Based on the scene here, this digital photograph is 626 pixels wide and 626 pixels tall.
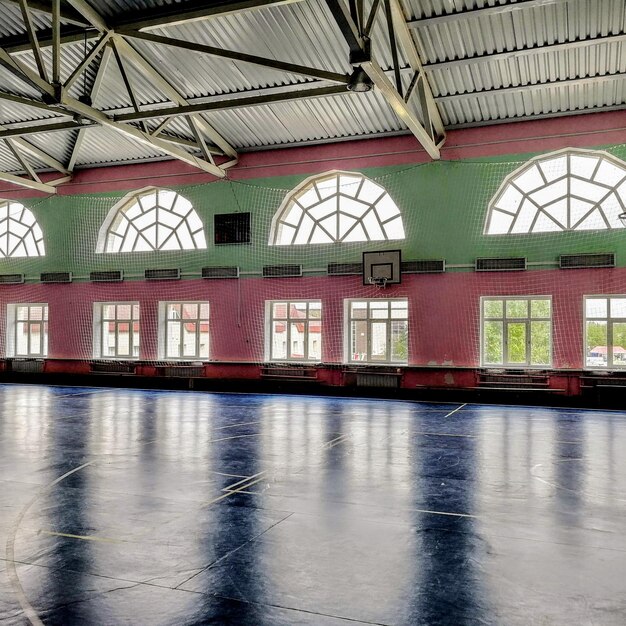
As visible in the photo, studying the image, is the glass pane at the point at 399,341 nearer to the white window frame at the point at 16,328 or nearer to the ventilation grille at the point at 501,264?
the ventilation grille at the point at 501,264

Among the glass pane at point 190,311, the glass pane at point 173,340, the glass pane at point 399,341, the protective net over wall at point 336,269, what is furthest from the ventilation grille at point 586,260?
the glass pane at point 173,340

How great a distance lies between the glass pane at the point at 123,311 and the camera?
16.7 metres

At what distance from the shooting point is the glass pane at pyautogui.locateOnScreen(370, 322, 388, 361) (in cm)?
1438

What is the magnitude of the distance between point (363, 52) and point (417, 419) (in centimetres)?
642

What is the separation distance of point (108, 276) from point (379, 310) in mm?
8012

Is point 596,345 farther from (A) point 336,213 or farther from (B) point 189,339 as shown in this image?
(B) point 189,339

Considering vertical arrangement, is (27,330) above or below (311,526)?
above

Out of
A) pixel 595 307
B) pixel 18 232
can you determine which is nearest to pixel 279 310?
pixel 595 307

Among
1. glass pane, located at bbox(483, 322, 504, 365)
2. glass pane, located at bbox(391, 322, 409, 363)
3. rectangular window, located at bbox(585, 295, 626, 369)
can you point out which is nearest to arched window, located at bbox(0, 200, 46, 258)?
glass pane, located at bbox(391, 322, 409, 363)

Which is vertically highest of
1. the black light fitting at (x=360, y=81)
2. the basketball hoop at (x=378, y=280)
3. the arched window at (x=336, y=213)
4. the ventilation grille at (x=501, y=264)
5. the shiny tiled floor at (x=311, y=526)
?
the black light fitting at (x=360, y=81)

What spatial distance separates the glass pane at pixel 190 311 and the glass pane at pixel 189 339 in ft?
0.60

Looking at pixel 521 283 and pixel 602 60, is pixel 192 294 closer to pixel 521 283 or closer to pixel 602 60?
pixel 521 283

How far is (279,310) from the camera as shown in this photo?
50.4ft

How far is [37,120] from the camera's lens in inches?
585
